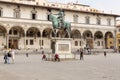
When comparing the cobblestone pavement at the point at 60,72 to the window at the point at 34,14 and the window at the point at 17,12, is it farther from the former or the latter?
the window at the point at 34,14

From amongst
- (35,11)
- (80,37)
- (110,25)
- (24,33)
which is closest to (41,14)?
(35,11)

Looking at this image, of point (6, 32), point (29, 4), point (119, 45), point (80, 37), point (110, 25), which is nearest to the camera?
point (6, 32)

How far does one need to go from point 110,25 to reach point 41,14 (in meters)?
15.8

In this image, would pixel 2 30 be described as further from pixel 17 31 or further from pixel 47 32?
pixel 47 32

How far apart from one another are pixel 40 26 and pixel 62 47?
73.2ft

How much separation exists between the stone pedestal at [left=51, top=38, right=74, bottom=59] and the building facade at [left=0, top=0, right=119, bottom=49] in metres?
13.1

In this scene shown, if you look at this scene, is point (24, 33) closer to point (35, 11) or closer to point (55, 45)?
point (35, 11)

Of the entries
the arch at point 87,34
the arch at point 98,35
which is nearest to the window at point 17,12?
the arch at point 87,34

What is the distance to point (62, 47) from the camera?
78.5 ft

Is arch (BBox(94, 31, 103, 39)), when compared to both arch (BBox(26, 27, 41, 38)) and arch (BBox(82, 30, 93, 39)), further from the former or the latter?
arch (BBox(26, 27, 41, 38))

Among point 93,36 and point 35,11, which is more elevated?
point 35,11

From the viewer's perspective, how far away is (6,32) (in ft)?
139

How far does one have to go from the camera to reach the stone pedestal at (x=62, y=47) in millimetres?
23562

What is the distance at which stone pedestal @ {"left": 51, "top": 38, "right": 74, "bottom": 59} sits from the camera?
77.3 feet
